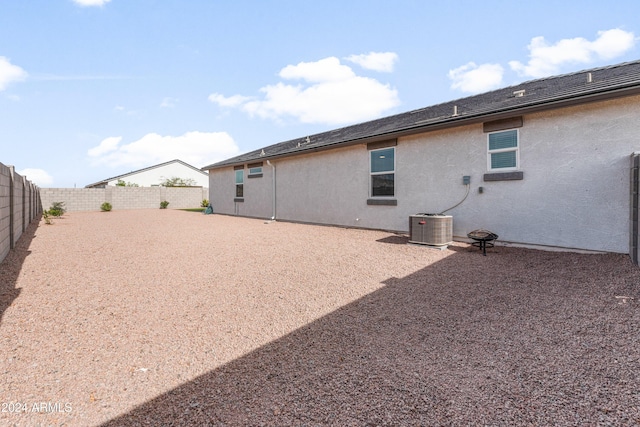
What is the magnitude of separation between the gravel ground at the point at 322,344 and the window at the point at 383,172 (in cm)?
449

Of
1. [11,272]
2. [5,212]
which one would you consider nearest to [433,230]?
[11,272]

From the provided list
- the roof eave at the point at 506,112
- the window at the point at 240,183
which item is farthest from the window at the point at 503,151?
the window at the point at 240,183

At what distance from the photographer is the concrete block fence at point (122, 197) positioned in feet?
76.6

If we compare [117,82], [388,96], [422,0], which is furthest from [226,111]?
[422,0]

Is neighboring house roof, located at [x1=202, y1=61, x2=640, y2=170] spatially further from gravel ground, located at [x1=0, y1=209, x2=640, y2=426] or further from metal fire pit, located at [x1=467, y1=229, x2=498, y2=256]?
gravel ground, located at [x1=0, y1=209, x2=640, y2=426]

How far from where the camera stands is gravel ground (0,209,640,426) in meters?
1.99

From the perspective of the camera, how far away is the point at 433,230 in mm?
7398

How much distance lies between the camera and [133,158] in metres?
49.8

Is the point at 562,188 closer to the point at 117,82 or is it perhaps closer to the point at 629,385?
the point at 629,385

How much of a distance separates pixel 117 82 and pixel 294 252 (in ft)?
33.9

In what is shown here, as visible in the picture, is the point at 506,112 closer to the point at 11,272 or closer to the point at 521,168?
the point at 521,168

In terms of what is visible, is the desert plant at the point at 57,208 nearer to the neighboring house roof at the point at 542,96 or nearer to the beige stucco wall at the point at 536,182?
the neighboring house roof at the point at 542,96

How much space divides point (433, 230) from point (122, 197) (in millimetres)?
27454

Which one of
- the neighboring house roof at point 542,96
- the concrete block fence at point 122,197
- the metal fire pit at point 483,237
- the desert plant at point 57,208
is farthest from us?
the concrete block fence at point 122,197
